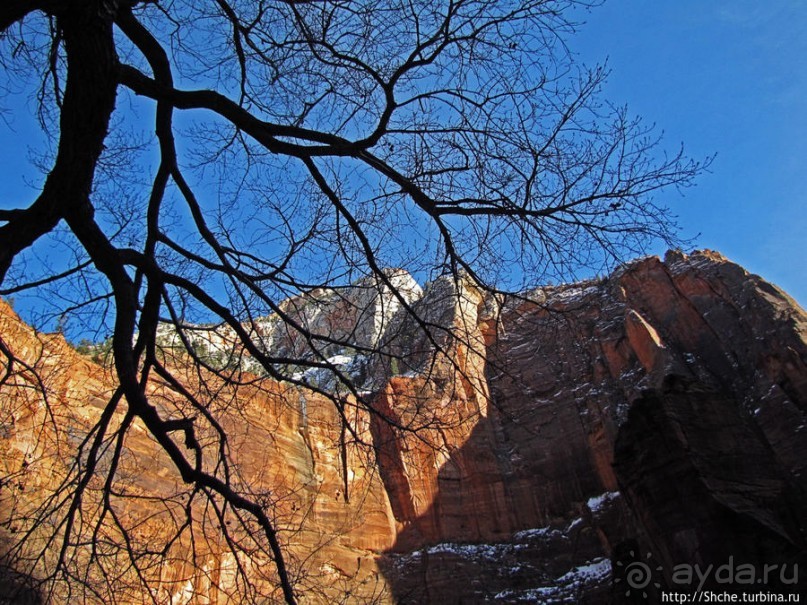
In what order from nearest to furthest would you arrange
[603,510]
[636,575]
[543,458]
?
[636,575]
[603,510]
[543,458]

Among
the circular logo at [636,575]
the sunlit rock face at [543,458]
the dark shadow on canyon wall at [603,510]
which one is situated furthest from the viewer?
the sunlit rock face at [543,458]

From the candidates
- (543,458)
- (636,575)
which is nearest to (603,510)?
(543,458)

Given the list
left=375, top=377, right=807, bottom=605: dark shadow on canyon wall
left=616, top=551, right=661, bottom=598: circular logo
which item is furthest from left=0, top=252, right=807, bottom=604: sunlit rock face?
left=616, top=551, right=661, bottom=598: circular logo

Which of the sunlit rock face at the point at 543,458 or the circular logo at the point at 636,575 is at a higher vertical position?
the sunlit rock face at the point at 543,458

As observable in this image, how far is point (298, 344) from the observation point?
5.67 m

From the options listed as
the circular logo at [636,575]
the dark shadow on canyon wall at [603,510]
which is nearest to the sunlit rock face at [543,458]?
the dark shadow on canyon wall at [603,510]

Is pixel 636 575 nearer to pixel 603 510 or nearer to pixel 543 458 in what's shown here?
pixel 603 510

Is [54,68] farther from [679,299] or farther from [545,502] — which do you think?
[679,299]

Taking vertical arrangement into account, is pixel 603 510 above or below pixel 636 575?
above

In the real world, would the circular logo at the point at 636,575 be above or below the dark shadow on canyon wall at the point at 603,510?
below

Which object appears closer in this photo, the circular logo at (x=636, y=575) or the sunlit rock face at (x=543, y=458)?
the circular logo at (x=636, y=575)

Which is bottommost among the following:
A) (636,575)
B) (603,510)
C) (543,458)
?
(636,575)

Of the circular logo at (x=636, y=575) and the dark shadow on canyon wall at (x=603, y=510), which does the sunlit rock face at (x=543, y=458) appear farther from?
the circular logo at (x=636, y=575)

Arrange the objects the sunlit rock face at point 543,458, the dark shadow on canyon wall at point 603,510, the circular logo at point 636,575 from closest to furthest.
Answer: the dark shadow on canyon wall at point 603,510, the circular logo at point 636,575, the sunlit rock face at point 543,458
